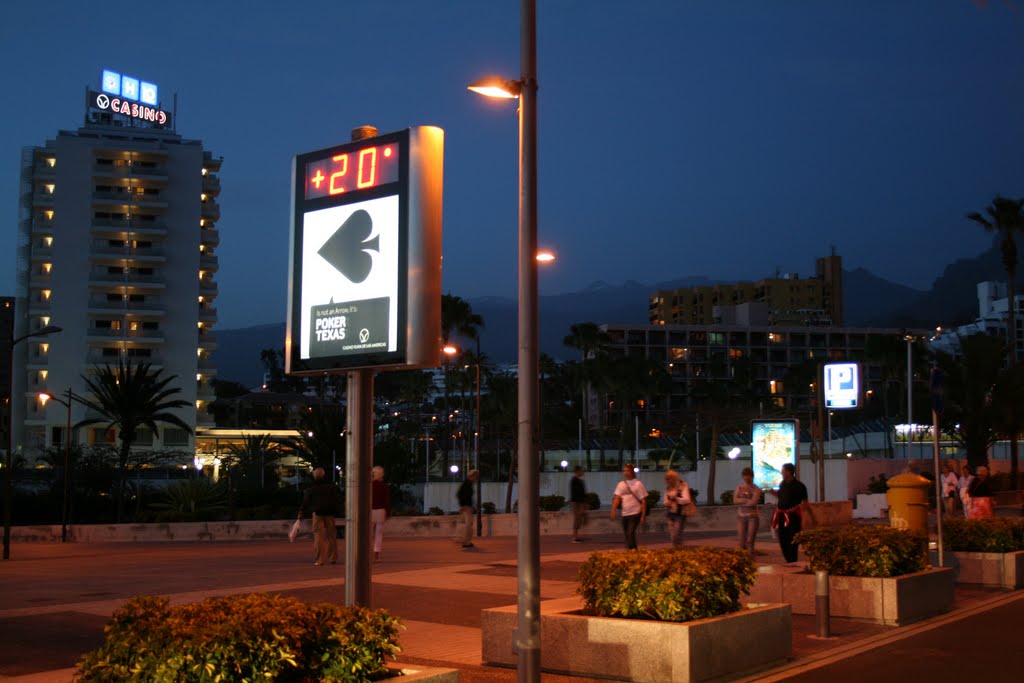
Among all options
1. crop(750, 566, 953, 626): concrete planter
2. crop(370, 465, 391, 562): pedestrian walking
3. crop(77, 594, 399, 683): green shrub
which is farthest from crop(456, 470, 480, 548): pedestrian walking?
crop(77, 594, 399, 683): green shrub

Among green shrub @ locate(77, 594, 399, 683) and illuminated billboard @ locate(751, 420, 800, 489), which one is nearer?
green shrub @ locate(77, 594, 399, 683)

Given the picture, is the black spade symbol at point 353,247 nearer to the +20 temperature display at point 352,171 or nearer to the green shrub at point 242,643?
the +20 temperature display at point 352,171

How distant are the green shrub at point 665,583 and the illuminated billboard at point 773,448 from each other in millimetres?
16389

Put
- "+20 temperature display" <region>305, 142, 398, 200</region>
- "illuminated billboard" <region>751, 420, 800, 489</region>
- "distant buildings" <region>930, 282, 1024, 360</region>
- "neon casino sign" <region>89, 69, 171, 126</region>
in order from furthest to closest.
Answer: "distant buildings" <region>930, 282, 1024, 360</region>, "neon casino sign" <region>89, 69, 171, 126</region>, "illuminated billboard" <region>751, 420, 800, 489</region>, "+20 temperature display" <region>305, 142, 398, 200</region>

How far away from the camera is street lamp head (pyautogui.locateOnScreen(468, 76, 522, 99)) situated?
8.73 metres

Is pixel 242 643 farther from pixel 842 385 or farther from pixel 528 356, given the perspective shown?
pixel 842 385

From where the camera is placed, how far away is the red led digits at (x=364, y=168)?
8.80m

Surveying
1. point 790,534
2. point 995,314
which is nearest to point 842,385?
point 790,534

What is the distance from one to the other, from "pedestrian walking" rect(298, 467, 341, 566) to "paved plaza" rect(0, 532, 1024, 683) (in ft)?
0.91

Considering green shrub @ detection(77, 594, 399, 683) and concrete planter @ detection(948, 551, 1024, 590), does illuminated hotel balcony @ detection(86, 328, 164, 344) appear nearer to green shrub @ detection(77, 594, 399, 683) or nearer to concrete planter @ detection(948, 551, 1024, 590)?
concrete planter @ detection(948, 551, 1024, 590)

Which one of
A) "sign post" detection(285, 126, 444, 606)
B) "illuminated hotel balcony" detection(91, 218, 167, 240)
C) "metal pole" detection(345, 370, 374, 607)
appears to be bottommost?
"metal pole" detection(345, 370, 374, 607)

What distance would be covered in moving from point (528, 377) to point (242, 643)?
3.26 metres

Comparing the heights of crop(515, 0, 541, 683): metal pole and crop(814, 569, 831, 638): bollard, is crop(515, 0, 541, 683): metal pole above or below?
above

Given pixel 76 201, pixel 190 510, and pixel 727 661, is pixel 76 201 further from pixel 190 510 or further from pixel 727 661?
pixel 727 661
